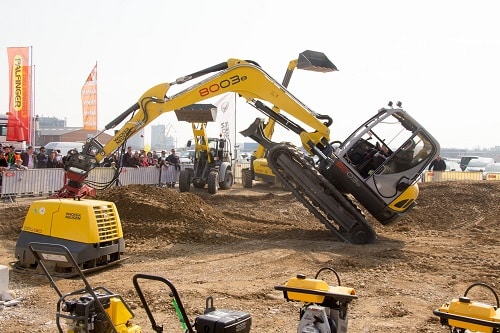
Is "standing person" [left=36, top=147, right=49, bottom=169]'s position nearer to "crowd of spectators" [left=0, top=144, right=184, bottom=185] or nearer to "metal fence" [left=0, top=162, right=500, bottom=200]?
"crowd of spectators" [left=0, top=144, right=184, bottom=185]

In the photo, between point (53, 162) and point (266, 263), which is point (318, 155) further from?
point (53, 162)

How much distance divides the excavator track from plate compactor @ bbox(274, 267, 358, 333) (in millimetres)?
7644

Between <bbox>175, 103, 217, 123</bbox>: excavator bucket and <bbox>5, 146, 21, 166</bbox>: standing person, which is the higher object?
<bbox>175, 103, 217, 123</bbox>: excavator bucket

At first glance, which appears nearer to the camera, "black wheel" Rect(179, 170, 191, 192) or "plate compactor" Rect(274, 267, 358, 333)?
"plate compactor" Rect(274, 267, 358, 333)

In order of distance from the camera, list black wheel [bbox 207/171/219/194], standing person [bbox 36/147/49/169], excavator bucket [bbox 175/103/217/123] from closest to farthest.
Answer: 1. excavator bucket [bbox 175/103/217/123]
2. standing person [bbox 36/147/49/169]
3. black wheel [bbox 207/171/219/194]

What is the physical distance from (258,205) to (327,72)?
6.23 meters

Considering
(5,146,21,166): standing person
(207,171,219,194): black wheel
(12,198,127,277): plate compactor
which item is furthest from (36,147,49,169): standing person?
(12,198,127,277): plate compactor

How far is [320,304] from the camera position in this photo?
13.9 feet

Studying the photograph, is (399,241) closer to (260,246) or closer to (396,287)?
(260,246)

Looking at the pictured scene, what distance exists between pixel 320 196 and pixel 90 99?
61.8 feet

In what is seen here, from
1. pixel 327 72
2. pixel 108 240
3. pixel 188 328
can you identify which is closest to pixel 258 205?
pixel 327 72

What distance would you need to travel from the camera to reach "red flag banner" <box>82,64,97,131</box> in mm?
28078

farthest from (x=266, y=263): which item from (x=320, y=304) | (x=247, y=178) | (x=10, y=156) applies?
(x=247, y=178)

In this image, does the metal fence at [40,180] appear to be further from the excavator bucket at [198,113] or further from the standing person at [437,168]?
the standing person at [437,168]
